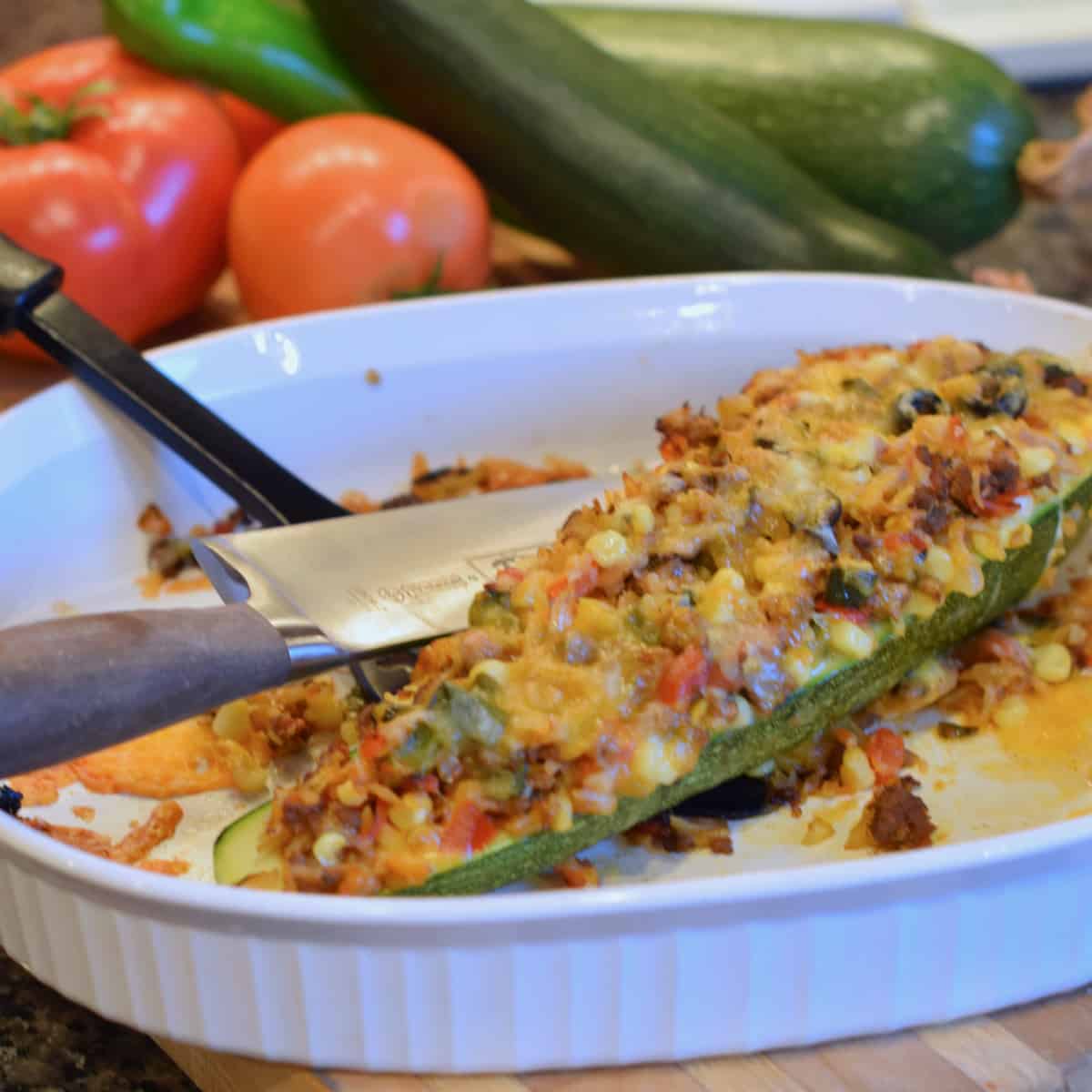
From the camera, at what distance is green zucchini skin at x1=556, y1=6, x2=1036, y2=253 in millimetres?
2270

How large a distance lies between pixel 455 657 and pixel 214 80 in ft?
5.17

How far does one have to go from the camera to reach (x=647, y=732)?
1005 mm

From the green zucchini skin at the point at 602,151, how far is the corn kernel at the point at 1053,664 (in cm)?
87

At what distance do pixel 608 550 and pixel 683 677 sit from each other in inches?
5.2

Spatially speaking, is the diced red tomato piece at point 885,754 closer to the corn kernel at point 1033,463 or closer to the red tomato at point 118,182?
the corn kernel at point 1033,463

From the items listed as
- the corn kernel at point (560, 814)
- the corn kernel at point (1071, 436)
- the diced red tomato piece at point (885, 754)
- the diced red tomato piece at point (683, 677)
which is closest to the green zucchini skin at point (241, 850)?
the corn kernel at point (560, 814)

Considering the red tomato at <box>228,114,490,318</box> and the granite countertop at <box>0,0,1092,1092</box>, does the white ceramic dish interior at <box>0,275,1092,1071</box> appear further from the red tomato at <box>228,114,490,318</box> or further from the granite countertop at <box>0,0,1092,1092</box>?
the red tomato at <box>228,114,490,318</box>

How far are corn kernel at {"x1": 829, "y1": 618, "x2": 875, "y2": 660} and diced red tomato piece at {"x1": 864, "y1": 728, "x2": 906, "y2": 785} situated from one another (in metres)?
0.16

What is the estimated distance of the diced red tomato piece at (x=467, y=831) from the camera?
956mm

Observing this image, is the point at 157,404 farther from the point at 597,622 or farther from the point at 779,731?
the point at 779,731

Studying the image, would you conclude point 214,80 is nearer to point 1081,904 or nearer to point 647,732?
point 647,732

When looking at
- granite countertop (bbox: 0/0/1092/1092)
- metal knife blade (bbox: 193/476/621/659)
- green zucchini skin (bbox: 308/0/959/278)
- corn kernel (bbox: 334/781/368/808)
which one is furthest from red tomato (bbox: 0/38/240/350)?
corn kernel (bbox: 334/781/368/808)

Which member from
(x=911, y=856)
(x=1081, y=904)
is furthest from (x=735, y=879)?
(x=1081, y=904)

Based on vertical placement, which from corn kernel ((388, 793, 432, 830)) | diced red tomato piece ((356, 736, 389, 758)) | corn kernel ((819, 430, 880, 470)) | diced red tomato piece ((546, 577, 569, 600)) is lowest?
corn kernel ((388, 793, 432, 830))
